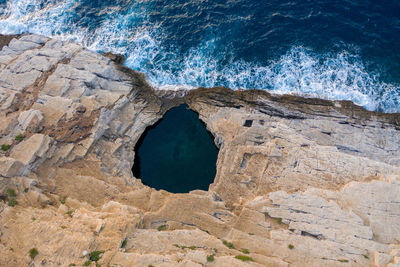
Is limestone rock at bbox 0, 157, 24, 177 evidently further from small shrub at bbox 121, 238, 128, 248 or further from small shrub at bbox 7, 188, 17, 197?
small shrub at bbox 121, 238, 128, 248

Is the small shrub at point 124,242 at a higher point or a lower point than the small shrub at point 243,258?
lower

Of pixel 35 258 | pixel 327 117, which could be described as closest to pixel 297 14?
pixel 327 117

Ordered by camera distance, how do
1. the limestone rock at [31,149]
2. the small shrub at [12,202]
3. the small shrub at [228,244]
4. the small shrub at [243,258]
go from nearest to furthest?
the small shrub at [243,258] < the small shrub at [228,244] < the small shrub at [12,202] < the limestone rock at [31,149]

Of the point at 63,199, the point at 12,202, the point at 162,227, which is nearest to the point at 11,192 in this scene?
the point at 12,202

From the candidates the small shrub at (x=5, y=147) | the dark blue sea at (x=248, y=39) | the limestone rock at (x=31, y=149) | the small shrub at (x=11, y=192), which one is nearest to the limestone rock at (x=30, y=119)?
the limestone rock at (x=31, y=149)

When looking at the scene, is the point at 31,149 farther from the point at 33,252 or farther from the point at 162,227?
the point at 162,227

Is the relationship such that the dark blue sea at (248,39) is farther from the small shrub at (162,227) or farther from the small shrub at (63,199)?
the small shrub at (162,227)

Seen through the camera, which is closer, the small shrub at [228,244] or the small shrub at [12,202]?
the small shrub at [228,244]
